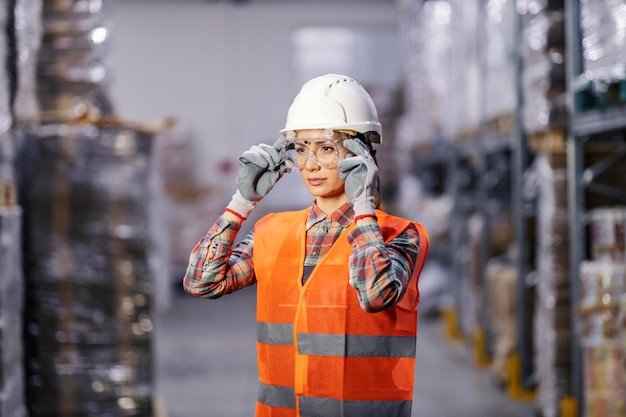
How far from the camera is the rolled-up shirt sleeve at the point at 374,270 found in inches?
83.8

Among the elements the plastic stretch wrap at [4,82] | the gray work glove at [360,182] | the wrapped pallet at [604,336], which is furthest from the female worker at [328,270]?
the wrapped pallet at [604,336]

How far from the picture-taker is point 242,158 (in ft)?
7.60

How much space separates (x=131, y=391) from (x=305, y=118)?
3.50m

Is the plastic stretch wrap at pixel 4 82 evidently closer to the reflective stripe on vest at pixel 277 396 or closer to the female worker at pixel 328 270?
the female worker at pixel 328 270

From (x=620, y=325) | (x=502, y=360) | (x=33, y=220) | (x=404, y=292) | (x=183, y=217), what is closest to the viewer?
(x=404, y=292)

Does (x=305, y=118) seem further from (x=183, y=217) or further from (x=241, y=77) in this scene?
(x=241, y=77)

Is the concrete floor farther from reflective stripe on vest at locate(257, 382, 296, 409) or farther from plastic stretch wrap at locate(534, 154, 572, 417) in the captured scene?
reflective stripe on vest at locate(257, 382, 296, 409)

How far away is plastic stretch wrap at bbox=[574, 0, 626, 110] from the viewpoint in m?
4.42

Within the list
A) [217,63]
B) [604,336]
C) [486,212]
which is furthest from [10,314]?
[217,63]

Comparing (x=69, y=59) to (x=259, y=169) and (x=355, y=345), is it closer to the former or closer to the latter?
(x=259, y=169)

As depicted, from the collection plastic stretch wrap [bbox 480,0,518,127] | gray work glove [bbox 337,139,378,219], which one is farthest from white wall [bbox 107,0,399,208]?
gray work glove [bbox 337,139,378,219]

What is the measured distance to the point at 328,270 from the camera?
2283 millimetres

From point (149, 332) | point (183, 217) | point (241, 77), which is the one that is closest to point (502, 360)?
point (149, 332)

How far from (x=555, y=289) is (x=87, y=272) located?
284 centimetres
